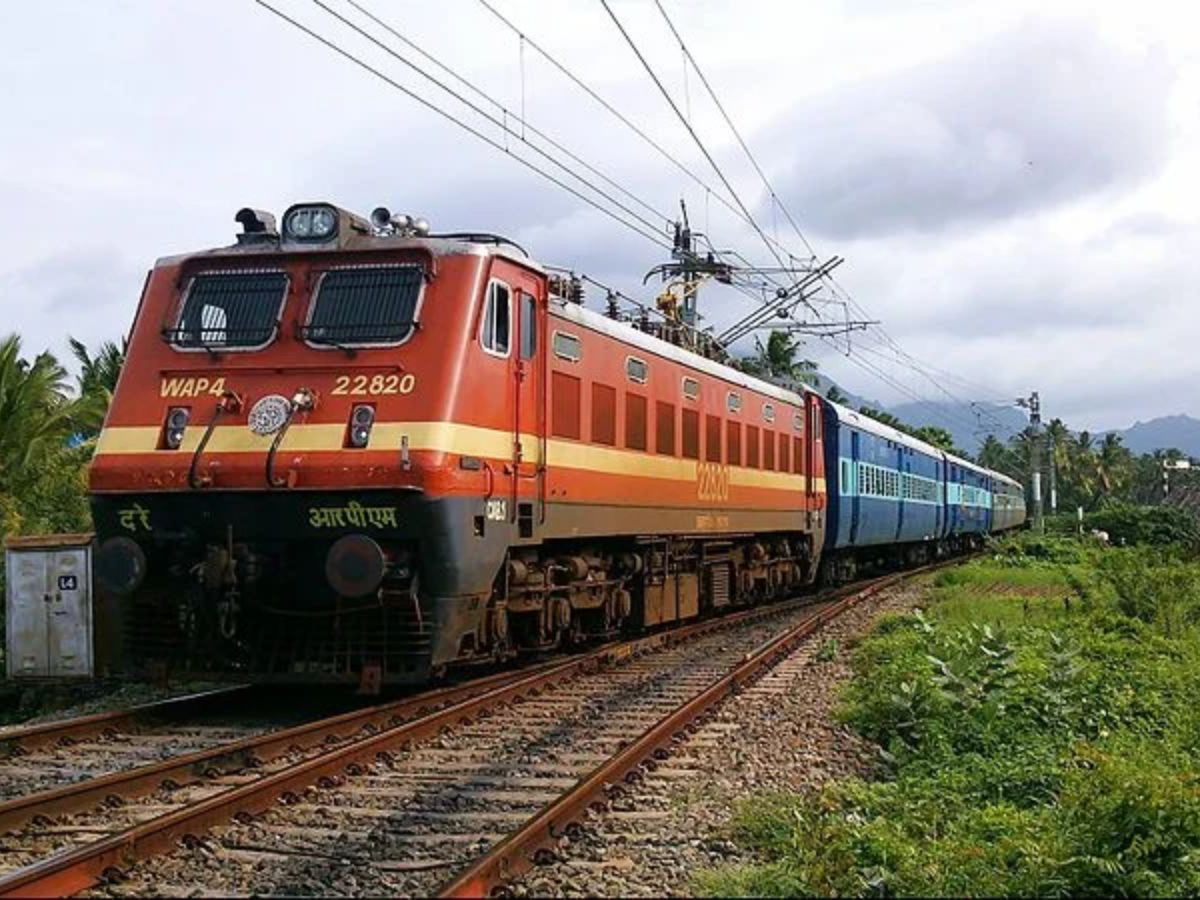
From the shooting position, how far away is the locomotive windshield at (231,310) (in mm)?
10508

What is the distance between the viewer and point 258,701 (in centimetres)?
1116

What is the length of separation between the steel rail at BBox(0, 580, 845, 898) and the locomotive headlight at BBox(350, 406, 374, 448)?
6.66 ft

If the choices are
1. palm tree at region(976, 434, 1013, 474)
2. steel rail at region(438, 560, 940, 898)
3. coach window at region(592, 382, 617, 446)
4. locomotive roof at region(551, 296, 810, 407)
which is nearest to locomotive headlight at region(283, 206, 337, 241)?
locomotive roof at region(551, 296, 810, 407)

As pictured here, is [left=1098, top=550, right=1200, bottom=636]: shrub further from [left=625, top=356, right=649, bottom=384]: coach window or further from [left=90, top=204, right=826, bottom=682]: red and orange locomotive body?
[left=90, top=204, right=826, bottom=682]: red and orange locomotive body

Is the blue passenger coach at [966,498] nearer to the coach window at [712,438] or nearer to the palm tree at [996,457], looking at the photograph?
the coach window at [712,438]

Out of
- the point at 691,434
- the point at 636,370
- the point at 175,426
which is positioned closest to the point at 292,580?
the point at 175,426

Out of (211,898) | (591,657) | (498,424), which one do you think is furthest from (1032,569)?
(211,898)

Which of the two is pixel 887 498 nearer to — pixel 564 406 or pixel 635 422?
pixel 635 422

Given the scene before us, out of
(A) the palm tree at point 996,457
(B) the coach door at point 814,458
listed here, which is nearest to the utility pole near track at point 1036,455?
(B) the coach door at point 814,458

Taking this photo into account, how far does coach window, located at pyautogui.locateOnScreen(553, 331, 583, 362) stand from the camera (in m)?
11.8

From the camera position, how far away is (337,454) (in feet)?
31.7

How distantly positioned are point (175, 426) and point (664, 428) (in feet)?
19.7

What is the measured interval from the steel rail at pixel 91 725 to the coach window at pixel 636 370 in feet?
16.5

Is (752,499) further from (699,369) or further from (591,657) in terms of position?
(591,657)
